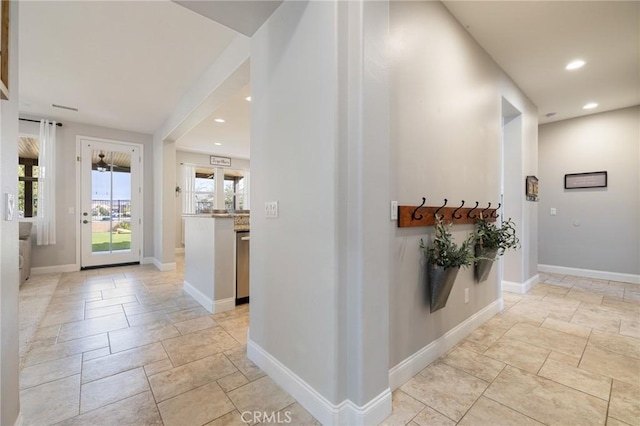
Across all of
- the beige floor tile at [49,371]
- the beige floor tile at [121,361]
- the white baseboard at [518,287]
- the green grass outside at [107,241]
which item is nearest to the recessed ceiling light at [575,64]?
the white baseboard at [518,287]

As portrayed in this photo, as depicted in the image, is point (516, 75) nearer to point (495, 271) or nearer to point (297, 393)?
point (495, 271)

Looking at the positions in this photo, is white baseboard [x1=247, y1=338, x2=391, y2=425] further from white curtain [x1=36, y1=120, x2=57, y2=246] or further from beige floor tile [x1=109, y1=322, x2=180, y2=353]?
white curtain [x1=36, y1=120, x2=57, y2=246]

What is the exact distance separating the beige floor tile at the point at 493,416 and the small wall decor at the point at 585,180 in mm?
4661

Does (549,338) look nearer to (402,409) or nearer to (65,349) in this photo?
(402,409)

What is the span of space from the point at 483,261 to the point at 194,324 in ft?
8.85

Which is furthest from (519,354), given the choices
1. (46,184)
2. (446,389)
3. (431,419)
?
(46,184)

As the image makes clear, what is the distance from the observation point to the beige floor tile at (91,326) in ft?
7.89

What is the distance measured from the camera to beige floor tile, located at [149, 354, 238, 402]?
5.48 ft

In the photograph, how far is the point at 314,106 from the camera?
149 cm

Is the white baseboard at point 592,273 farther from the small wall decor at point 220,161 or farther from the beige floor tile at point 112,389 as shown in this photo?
the small wall decor at point 220,161

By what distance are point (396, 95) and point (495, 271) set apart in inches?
86.5

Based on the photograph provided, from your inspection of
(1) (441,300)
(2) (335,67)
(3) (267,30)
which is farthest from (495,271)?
(3) (267,30)

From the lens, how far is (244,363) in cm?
197

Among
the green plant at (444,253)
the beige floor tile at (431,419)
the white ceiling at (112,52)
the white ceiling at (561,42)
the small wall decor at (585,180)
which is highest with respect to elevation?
the white ceiling at (112,52)
